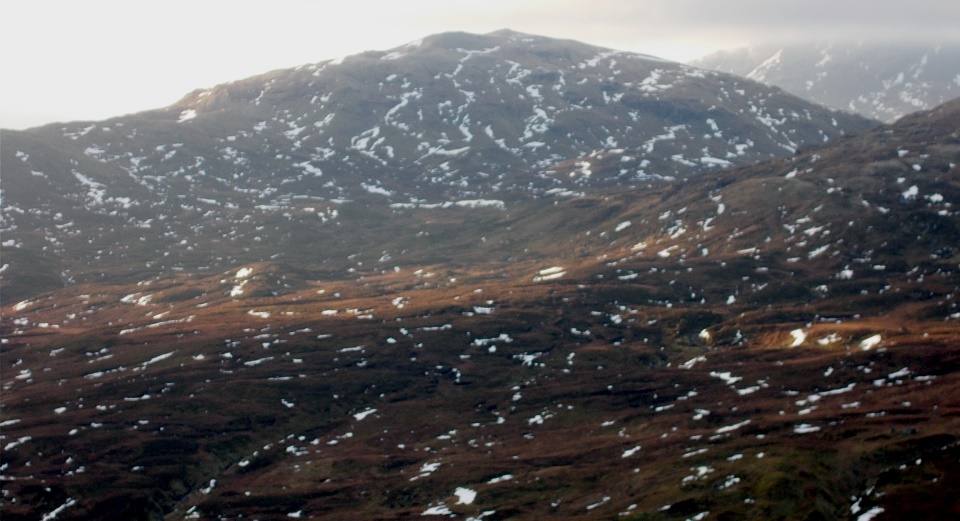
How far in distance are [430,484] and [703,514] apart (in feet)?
154

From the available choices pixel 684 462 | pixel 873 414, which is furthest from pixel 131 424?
pixel 873 414

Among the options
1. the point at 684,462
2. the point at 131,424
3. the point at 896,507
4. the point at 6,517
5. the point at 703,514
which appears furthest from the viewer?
the point at 131,424

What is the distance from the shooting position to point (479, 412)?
189 metres

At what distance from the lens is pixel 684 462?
132125 mm

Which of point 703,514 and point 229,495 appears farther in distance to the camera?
point 229,495

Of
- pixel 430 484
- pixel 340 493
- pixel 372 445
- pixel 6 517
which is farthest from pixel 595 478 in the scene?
pixel 6 517

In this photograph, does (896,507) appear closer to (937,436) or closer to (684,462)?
(937,436)

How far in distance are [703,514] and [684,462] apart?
68.2ft

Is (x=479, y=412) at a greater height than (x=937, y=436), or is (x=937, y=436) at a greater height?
(x=937, y=436)

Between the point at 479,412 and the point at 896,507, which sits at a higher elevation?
the point at 896,507

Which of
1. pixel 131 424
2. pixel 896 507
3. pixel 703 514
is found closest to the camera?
pixel 896 507

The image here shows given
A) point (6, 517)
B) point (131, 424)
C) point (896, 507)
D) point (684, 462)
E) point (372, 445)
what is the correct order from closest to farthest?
point (896, 507) → point (684, 462) → point (6, 517) → point (372, 445) → point (131, 424)

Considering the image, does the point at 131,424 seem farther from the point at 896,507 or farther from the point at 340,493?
the point at 896,507

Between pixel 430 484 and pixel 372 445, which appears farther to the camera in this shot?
pixel 372 445
